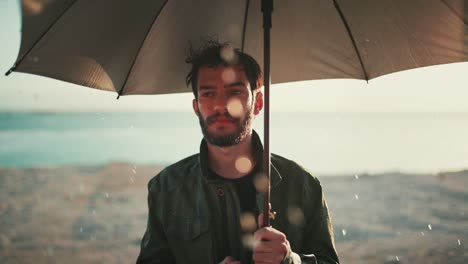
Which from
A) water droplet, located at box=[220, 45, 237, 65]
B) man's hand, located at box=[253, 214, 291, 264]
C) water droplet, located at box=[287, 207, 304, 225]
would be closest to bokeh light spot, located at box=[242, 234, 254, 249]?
water droplet, located at box=[287, 207, 304, 225]

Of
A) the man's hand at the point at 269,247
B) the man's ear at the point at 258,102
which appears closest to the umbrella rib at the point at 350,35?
the man's ear at the point at 258,102

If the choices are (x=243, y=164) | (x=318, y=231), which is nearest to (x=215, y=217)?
(x=243, y=164)

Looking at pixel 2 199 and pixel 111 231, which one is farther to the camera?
pixel 2 199

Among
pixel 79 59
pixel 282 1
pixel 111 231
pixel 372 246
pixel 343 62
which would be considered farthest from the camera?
pixel 111 231

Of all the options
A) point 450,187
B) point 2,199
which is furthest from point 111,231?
point 450,187

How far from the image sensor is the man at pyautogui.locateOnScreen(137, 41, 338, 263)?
2.88m

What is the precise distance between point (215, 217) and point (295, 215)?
52cm

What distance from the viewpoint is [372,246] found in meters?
7.54

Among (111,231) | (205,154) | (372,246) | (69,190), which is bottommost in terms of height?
(69,190)

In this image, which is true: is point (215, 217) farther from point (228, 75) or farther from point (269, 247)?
point (228, 75)

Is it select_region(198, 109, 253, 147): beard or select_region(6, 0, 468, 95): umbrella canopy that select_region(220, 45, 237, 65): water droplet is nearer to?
select_region(6, 0, 468, 95): umbrella canopy

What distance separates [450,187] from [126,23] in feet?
38.4

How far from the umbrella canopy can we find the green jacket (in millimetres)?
693

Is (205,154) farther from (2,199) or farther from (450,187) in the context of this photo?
(450,187)
